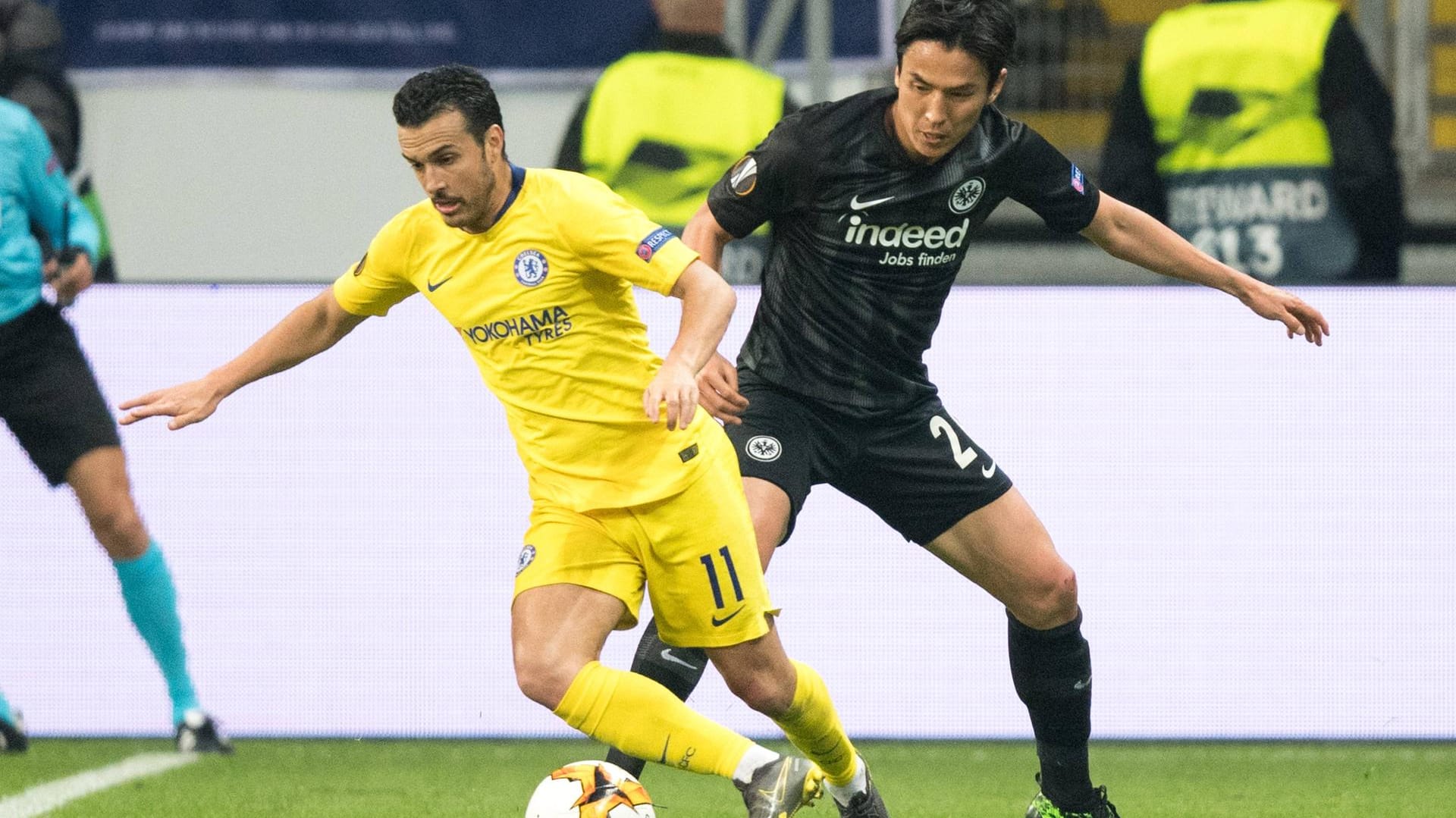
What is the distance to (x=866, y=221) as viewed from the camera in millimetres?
4375

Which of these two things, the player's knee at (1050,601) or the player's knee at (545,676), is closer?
the player's knee at (545,676)

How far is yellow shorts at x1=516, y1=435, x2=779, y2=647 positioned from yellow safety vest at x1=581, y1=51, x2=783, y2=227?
114 inches

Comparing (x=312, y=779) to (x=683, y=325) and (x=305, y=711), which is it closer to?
(x=305, y=711)

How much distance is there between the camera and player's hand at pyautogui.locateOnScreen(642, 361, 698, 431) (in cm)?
362

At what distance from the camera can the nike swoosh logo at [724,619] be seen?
411 cm

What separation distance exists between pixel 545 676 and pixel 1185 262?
164 cm

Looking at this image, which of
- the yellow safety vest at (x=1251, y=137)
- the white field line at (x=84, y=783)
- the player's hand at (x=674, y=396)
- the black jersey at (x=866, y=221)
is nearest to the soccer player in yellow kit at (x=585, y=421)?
the player's hand at (x=674, y=396)

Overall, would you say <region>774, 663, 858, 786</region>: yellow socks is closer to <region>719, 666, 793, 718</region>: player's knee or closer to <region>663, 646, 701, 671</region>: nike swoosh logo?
<region>719, 666, 793, 718</region>: player's knee

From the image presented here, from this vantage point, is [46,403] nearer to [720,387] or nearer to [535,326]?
[535,326]

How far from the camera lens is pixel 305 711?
5.93m

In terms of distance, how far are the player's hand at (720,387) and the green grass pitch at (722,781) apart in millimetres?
1289

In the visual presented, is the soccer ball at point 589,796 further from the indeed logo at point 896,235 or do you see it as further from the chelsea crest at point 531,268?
the indeed logo at point 896,235

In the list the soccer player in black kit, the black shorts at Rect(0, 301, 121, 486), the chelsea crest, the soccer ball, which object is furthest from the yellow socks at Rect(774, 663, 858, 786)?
the black shorts at Rect(0, 301, 121, 486)

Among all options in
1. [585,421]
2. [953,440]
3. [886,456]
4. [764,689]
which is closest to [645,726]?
[764,689]
